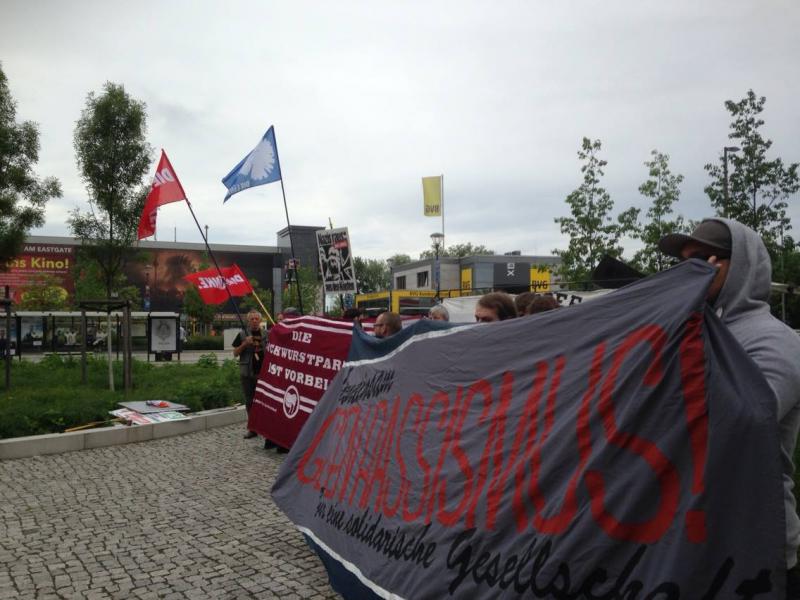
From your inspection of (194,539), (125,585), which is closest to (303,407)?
(194,539)

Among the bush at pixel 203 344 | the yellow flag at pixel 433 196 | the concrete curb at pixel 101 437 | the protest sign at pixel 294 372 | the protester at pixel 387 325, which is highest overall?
the yellow flag at pixel 433 196

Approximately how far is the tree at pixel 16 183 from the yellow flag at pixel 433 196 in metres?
19.3

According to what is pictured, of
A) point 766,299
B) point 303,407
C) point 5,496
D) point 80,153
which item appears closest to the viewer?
point 766,299

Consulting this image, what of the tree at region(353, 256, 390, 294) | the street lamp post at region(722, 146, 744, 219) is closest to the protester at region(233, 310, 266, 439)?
the street lamp post at region(722, 146, 744, 219)

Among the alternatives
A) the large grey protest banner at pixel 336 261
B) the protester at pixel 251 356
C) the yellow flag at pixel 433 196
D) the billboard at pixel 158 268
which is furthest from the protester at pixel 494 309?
the billboard at pixel 158 268

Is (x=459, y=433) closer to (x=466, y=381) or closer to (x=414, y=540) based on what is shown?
(x=466, y=381)

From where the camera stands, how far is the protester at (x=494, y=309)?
4.61 m

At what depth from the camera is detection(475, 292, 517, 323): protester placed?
15.1 ft

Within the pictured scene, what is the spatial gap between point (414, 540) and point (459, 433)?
56 cm

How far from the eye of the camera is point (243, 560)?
455cm

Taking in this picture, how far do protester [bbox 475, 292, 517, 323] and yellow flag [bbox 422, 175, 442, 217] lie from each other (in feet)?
92.9

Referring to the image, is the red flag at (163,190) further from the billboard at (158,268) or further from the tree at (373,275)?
the tree at (373,275)

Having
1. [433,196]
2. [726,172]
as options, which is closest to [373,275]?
[433,196]

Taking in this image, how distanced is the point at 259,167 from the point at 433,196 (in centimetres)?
2104
